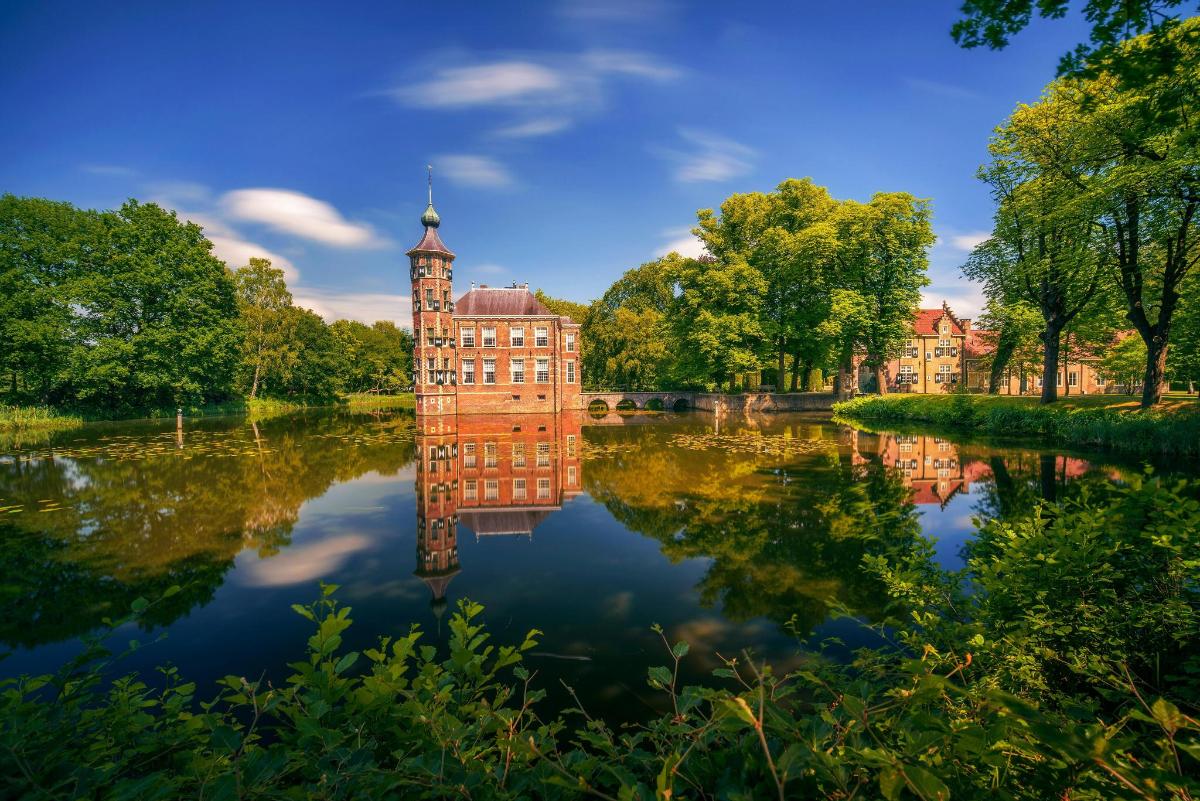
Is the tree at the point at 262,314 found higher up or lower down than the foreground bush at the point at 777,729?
higher up

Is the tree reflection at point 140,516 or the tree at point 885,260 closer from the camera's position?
the tree reflection at point 140,516

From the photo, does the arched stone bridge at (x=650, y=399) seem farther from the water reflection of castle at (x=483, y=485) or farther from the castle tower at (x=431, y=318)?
the water reflection of castle at (x=483, y=485)

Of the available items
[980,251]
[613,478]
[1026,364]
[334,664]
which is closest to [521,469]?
[613,478]

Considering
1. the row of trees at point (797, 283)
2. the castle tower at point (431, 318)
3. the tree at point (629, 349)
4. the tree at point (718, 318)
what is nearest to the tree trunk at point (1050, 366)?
the row of trees at point (797, 283)

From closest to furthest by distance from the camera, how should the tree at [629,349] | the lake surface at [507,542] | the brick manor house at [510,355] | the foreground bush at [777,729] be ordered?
the foreground bush at [777,729], the lake surface at [507,542], the brick manor house at [510,355], the tree at [629,349]

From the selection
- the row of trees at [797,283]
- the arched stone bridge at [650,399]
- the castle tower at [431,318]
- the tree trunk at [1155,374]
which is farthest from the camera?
the arched stone bridge at [650,399]

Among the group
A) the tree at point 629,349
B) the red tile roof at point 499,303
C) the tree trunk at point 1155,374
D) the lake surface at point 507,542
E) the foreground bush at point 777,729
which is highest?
the red tile roof at point 499,303

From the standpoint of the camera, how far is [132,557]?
835 centimetres

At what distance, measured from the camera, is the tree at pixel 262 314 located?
50875 millimetres

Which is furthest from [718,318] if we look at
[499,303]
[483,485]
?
[483,485]

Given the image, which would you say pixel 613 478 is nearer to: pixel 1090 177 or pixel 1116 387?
pixel 1090 177

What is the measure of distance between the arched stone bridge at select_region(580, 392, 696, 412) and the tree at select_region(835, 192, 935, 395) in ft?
55.3

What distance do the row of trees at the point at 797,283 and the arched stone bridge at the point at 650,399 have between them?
10.5 ft

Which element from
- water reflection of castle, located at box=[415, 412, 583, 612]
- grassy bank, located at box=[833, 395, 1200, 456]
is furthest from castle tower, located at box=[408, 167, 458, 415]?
grassy bank, located at box=[833, 395, 1200, 456]
